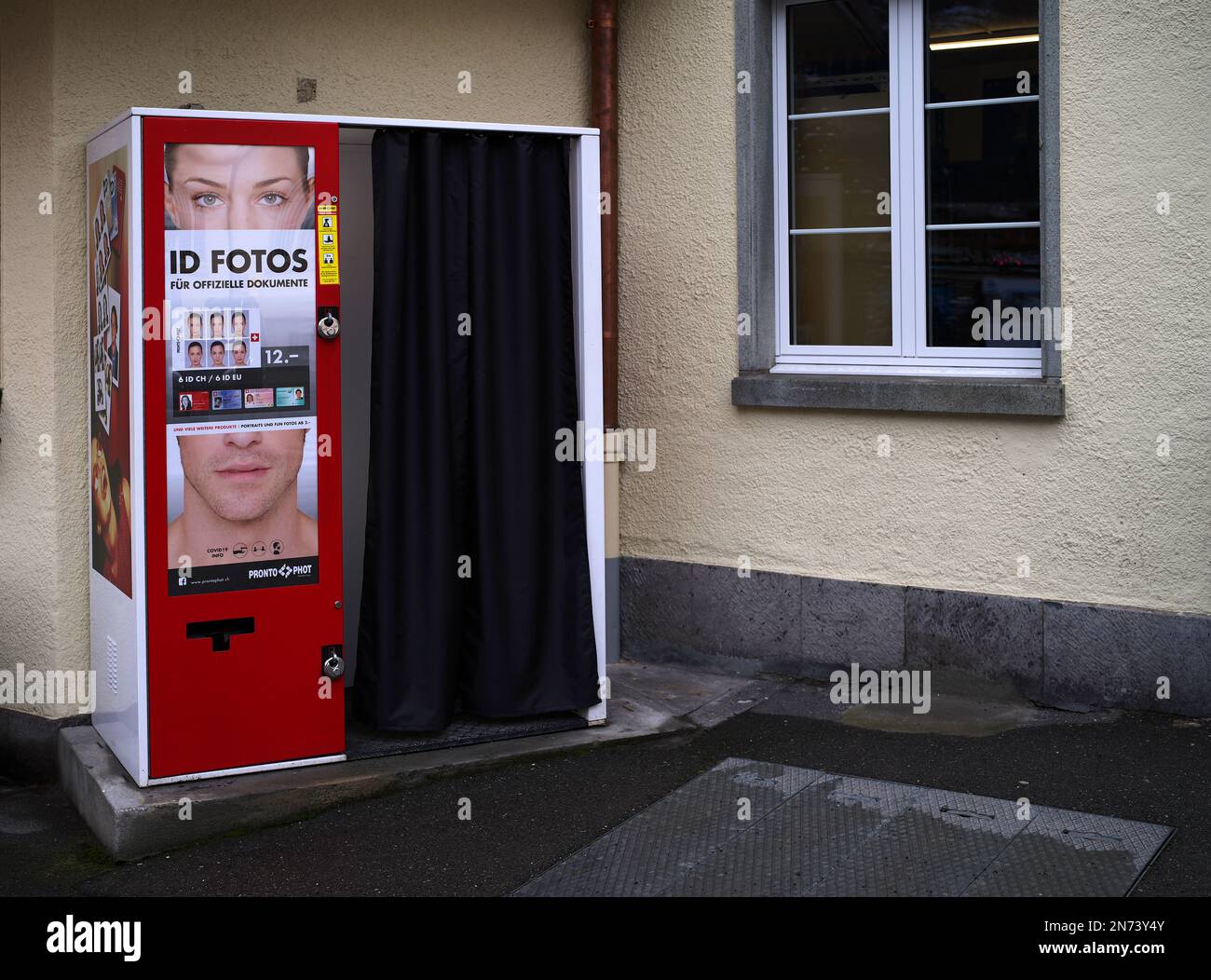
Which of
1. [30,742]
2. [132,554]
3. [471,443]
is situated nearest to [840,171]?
[471,443]

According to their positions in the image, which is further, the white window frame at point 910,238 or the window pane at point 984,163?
the white window frame at point 910,238

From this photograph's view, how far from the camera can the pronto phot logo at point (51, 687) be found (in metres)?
6.23

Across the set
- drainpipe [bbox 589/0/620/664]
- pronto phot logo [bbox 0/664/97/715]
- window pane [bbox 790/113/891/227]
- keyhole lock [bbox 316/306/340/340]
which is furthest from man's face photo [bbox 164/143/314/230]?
window pane [bbox 790/113/891/227]

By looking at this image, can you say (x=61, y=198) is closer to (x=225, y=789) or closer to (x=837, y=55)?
(x=225, y=789)

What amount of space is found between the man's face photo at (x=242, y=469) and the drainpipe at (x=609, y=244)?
89.2 inches

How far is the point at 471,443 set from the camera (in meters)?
6.18

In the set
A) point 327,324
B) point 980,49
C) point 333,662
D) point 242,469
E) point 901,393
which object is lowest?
point 333,662

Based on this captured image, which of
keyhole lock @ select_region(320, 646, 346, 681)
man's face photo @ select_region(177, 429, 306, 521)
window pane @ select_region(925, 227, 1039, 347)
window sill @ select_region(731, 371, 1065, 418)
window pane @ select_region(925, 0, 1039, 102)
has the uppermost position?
window pane @ select_region(925, 0, 1039, 102)

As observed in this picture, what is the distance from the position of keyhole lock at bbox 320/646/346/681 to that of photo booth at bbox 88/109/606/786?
0.02m

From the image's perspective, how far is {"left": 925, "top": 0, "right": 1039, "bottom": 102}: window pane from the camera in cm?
679

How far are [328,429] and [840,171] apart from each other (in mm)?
3115

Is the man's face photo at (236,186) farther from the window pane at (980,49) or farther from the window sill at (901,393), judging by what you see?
the window pane at (980,49)

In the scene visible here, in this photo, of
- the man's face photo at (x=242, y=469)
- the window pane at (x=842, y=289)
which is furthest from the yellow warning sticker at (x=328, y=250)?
the window pane at (x=842, y=289)

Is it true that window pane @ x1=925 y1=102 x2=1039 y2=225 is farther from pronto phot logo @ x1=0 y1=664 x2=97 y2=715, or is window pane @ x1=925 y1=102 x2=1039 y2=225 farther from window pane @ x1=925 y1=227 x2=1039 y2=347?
pronto phot logo @ x1=0 y1=664 x2=97 y2=715
